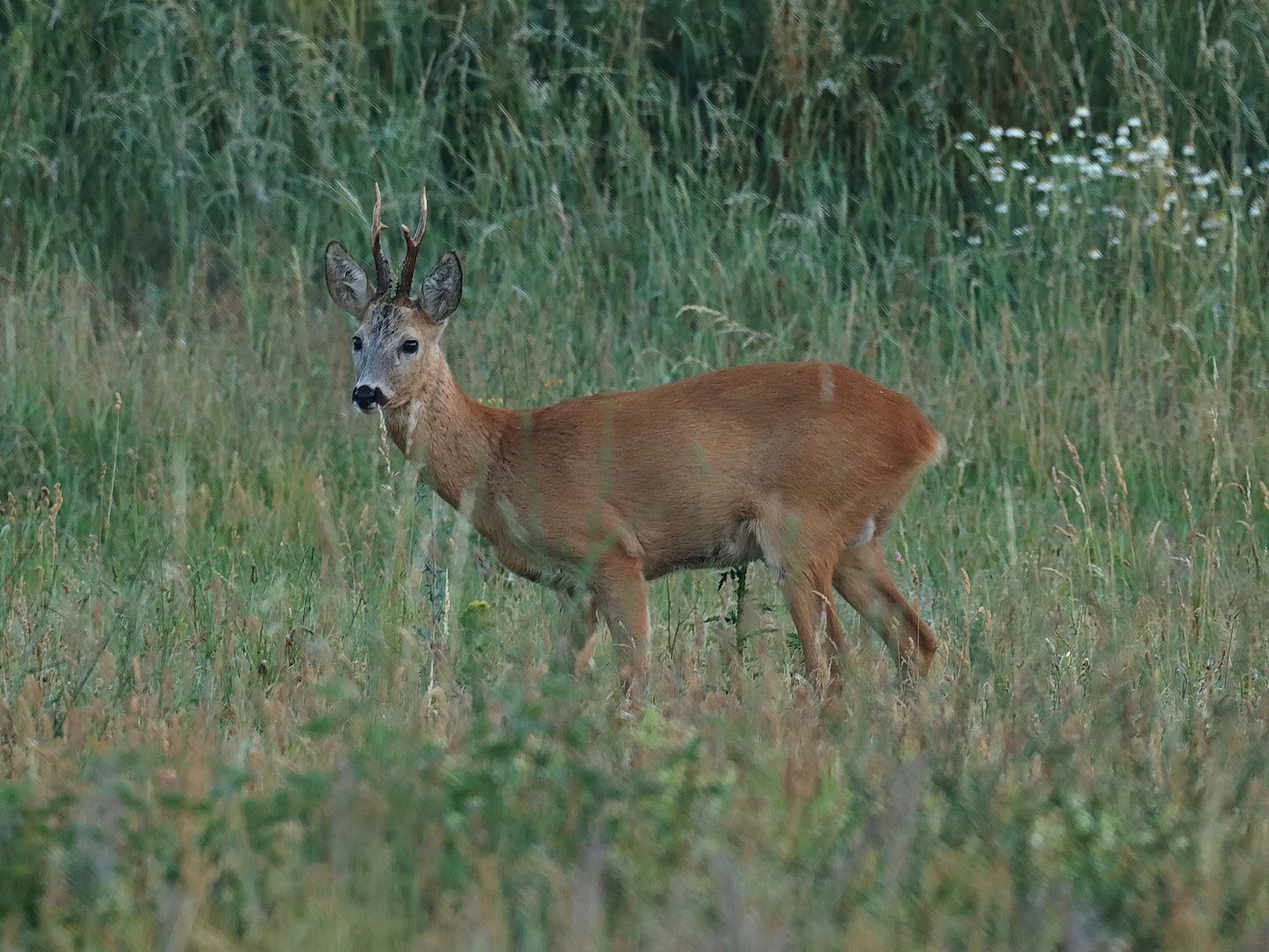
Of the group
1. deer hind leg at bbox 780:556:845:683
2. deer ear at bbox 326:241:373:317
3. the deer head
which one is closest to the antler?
the deer head

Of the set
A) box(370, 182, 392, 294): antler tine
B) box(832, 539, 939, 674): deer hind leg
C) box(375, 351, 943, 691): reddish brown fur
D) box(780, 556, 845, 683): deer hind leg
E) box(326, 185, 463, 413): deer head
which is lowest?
box(832, 539, 939, 674): deer hind leg

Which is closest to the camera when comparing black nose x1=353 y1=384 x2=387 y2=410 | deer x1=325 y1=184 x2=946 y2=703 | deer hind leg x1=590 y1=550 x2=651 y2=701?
deer hind leg x1=590 y1=550 x2=651 y2=701

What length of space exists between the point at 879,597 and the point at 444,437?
142 cm

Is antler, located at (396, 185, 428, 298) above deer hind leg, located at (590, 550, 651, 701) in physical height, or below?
above

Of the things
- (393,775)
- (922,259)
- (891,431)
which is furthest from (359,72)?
(393,775)

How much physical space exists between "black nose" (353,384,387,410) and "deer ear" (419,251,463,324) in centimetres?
52

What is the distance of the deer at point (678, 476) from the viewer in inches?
210

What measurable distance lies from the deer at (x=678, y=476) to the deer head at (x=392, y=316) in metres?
0.01

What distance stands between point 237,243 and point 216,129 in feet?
4.49

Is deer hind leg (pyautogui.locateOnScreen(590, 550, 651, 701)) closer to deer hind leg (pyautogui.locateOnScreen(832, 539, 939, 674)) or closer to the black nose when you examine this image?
deer hind leg (pyautogui.locateOnScreen(832, 539, 939, 674))

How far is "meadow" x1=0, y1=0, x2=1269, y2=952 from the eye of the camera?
2588mm

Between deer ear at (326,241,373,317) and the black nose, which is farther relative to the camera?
deer ear at (326,241,373,317)

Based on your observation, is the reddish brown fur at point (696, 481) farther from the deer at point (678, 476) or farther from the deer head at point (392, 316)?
the deer head at point (392, 316)

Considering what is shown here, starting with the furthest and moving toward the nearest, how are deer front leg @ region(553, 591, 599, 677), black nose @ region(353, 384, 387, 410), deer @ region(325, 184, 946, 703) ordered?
black nose @ region(353, 384, 387, 410), deer @ region(325, 184, 946, 703), deer front leg @ region(553, 591, 599, 677)
